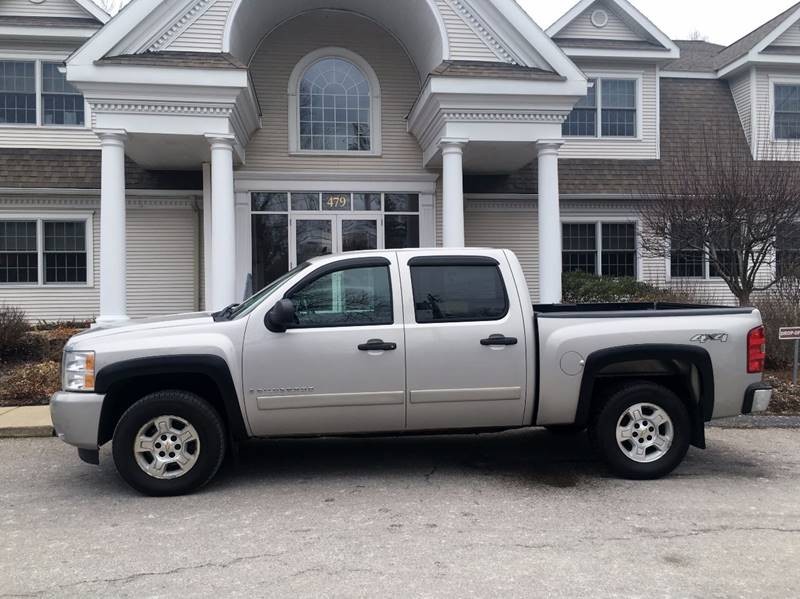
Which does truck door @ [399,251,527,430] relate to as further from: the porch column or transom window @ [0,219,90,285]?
transom window @ [0,219,90,285]

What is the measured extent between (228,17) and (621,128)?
31.4 ft

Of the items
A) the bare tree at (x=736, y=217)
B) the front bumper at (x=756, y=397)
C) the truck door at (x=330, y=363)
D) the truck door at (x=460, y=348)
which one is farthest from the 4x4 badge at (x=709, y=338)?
the bare tree at (x=736, y=217)

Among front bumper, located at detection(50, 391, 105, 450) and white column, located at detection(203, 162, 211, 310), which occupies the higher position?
white column, located at detection(203, 162, 211, 310)

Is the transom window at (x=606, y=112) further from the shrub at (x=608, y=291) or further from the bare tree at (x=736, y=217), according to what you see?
the bare tree at (x=736, y=217)

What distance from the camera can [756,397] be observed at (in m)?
5.66

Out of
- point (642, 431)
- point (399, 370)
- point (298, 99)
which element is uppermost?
point (298, 99)

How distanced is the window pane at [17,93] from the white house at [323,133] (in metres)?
0.05

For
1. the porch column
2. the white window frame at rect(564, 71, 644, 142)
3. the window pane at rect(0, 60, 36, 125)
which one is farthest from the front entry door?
the window pane at rect(0, 60, 36, 125)

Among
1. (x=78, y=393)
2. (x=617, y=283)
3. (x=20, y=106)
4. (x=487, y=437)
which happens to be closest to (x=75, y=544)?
(x=78, y=393)

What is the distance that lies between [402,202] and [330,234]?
5.60 feet

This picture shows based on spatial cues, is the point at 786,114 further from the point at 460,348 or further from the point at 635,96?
the point at 460,348

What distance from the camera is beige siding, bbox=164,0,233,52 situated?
11719 millimetres

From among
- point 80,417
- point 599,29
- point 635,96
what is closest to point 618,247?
A: point 635,96

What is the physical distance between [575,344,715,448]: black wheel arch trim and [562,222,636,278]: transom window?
1055cm
